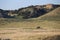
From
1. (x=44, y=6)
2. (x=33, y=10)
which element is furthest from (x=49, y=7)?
(x=33, y=10)

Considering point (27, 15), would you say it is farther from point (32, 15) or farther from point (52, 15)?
point (52, 15)

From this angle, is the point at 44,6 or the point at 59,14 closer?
the point at 59,14

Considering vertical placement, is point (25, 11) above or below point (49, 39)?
below

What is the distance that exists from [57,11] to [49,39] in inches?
2984

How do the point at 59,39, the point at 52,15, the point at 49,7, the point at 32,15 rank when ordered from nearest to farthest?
the point at 59,39
the point at 52,15
the point at 32,15
the point at 49,7

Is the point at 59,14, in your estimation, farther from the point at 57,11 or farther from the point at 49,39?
the point at 49,39

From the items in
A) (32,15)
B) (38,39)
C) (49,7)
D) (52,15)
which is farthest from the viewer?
(49,7)

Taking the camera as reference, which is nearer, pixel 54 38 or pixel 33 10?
pixel 54 38

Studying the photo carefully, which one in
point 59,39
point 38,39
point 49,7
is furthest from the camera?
point 49,7

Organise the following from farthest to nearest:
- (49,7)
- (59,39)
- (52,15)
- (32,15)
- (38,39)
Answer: (49,7)
(32,15)
(52,15)
(38,39)
(59,39)

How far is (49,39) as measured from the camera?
29.9m

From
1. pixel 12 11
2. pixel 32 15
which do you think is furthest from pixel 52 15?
pixel 12 11

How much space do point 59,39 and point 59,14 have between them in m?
73.1

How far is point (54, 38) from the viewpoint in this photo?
29.8 m
